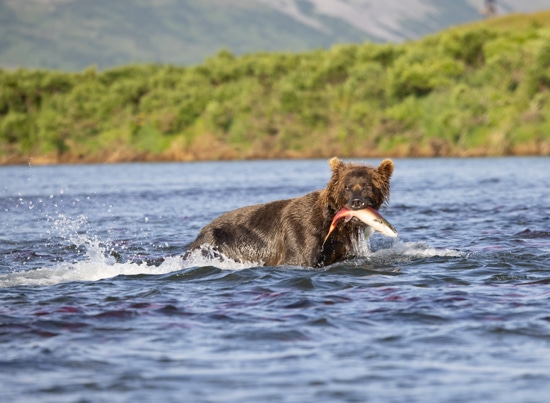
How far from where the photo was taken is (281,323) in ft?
26.9

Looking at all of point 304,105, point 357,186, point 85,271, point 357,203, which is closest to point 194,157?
point 304,105

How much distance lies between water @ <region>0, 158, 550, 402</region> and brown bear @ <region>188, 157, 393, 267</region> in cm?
26

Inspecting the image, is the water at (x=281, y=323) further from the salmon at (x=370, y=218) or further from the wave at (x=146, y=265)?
the salmon at (x=370, y=218)

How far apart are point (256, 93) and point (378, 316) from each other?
66416 mm

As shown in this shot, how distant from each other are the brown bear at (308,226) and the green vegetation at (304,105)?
41334 mm

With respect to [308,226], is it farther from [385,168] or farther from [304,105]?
[304,105]

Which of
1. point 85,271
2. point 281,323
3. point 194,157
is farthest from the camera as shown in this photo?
point 194,157

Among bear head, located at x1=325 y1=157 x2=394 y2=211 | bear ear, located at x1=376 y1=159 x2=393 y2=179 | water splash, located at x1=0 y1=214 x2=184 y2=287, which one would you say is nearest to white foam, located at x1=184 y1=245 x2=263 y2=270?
water splash, located at x1=0 y1=214 x2=184 y2=287

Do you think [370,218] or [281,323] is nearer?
[281,323]

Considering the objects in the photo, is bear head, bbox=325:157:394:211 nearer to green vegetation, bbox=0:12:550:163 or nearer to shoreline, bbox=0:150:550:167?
green vegetation, bbox=0:12:550:163

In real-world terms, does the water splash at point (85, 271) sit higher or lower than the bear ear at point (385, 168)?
lower

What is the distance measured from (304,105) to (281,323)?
61.7 m

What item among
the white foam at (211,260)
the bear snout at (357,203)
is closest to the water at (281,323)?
the white foam at (211,260)

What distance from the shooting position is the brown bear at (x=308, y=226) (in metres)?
11.2
